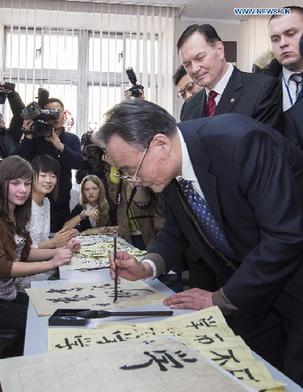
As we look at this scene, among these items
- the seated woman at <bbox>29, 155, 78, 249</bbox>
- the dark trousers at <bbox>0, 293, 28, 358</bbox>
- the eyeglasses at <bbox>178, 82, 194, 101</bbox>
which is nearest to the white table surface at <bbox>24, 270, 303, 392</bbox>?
the dark trousers at <bbox>0, 293, 28, 358</bbox>

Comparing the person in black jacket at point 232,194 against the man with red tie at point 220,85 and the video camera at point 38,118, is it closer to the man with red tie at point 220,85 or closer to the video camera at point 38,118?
the man with red tie at point 220,85

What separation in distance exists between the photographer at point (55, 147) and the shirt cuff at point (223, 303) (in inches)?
84.6

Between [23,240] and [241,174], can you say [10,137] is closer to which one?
[23,240]

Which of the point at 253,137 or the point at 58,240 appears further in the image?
the point at 58,240

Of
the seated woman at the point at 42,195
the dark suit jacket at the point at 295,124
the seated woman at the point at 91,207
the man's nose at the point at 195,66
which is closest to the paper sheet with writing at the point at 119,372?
the dark suit jacket at the point at 295,124

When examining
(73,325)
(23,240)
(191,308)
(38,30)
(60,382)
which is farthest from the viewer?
(38,30)

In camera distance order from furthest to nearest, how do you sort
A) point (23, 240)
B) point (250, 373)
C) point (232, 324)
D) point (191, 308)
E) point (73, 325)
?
point (23, 240) → point (232, 324) → point (191, 308) → point (73, 325) → point (250, 373)

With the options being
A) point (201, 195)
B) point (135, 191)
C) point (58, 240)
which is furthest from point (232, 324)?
point (135, 191)

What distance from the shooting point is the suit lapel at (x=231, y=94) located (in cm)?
170

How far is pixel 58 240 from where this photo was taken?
2412mm

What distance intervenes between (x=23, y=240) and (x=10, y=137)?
128cm

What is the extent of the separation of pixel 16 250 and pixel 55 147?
3.89 ft

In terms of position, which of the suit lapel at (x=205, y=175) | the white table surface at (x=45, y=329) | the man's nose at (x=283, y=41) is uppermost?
the man's nose at (x=283, y=41)

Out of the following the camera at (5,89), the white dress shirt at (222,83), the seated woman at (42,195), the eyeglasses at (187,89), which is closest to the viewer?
the white dress shirt at (222,83)
